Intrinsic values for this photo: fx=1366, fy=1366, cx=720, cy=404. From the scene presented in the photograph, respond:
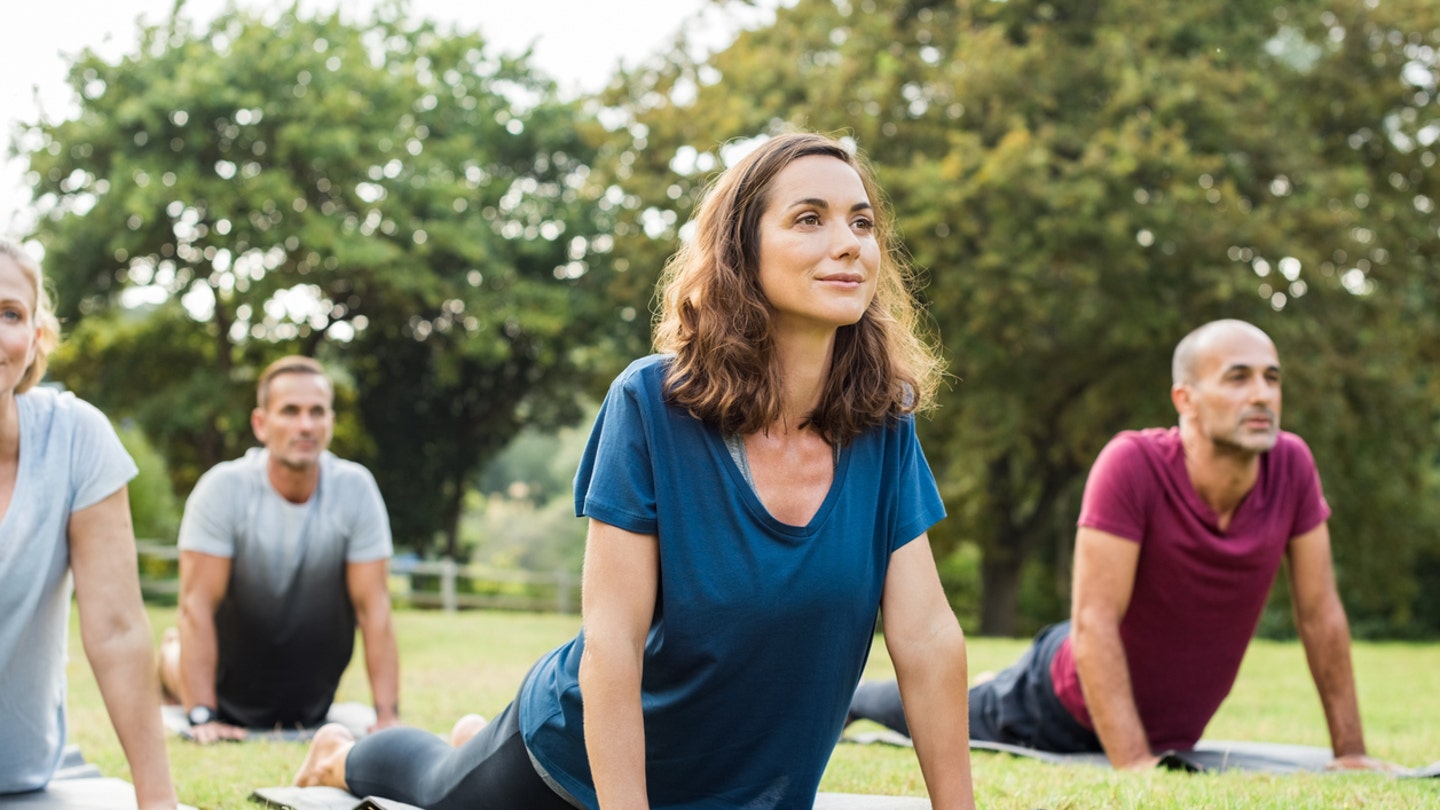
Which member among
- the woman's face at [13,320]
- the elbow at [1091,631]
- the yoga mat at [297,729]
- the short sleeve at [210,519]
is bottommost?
the yoga mat at [297,729]

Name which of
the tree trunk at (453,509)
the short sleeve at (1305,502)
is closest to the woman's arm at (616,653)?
the short sleeve at (1305,502)

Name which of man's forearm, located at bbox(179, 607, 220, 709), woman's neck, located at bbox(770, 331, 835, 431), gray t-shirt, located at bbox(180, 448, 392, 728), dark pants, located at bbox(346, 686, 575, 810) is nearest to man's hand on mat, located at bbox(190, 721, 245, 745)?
man's forearm, located at bbox(179, 607, 220, 709)

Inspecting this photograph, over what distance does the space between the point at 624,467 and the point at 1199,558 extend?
3314 millimetres

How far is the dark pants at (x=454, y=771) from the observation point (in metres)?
3.28

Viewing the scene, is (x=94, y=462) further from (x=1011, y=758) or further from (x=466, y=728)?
(x=1011, y=758)

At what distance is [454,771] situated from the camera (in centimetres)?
359

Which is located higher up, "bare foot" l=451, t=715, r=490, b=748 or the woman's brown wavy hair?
the woman's brown wavy hair

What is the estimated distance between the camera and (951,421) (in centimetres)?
2055

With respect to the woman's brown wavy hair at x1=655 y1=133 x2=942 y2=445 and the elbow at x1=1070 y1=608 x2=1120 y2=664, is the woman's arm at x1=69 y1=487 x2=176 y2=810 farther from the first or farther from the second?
the elbow at x1=1070 y1=608 x2=1120 y2=664

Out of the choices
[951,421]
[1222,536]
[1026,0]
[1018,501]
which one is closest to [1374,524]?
[1018,501]

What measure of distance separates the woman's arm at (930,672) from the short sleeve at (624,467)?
598 mm

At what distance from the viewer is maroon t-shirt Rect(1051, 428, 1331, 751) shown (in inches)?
212

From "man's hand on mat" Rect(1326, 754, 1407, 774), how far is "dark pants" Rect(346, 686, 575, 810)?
11.6ft

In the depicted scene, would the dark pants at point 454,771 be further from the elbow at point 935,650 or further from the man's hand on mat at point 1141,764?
the man's hand on mat at point 1141,764
